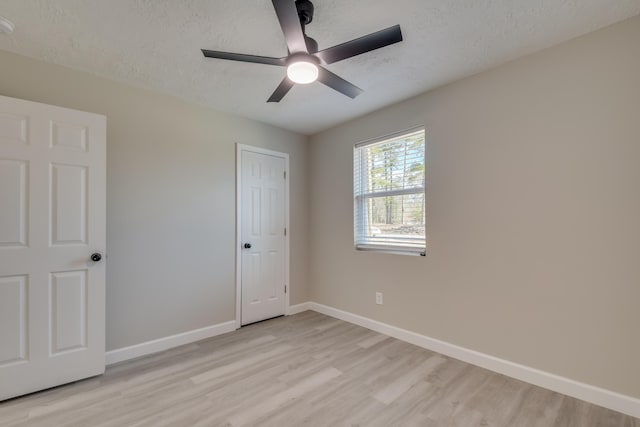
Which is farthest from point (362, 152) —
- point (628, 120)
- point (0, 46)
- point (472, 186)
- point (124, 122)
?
point (0, 46)

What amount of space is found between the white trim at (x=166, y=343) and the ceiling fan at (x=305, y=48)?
101 inches

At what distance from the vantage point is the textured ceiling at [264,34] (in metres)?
1.76

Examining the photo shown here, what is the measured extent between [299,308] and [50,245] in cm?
273

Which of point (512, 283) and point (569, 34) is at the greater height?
point (569, 34)

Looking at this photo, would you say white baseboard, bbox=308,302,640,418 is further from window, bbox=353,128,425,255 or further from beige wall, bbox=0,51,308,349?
beige wall, bbox=0,51,308,349

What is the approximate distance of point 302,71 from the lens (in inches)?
70.7

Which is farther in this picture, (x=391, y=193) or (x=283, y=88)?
(x=391, y=193)

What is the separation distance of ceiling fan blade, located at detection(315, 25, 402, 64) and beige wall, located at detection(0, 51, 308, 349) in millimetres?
1918

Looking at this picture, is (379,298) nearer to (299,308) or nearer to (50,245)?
(299,308)

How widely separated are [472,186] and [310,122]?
2.03 m

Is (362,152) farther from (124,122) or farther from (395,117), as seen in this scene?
(124,122)

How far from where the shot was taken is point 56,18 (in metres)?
1.85

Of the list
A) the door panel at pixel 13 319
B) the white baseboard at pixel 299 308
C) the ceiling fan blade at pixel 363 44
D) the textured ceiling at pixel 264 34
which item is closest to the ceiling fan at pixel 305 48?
the ceiling fan blade at pixel 363 44

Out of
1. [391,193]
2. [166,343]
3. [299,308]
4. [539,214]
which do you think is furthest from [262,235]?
[539,214]
